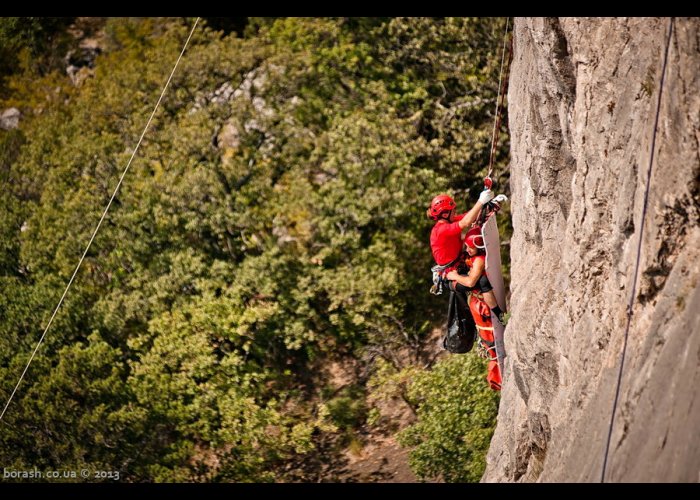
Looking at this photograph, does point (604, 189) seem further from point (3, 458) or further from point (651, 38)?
point (3, 458)

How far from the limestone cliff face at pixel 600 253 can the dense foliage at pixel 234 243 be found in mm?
9275

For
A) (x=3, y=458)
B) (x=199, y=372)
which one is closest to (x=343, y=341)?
(x=199, y=372)

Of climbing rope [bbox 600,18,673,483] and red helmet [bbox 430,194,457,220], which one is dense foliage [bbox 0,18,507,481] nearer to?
red helmet [bbox 430,194,457,220]

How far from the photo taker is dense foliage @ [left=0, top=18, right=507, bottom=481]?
1892 cm

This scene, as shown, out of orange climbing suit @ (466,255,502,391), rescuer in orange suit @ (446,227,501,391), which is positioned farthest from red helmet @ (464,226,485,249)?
orange climbing suit @ (466,255,502,391)

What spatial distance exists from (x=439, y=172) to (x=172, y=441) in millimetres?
9686

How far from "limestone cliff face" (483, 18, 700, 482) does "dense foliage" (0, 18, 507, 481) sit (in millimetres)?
9275

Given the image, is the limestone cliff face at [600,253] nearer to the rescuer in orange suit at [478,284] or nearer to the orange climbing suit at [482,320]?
the rescuer in orange suit at [478,284]

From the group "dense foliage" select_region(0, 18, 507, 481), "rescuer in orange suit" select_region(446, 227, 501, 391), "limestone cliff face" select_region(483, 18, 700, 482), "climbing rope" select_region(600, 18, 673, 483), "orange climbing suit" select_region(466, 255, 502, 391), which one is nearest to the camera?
"limestone cliff face" select_region(483, 18, 700, 482)

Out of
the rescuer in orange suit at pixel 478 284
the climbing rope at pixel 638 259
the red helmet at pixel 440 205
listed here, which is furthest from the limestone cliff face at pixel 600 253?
the red helmet at pixel 440 205

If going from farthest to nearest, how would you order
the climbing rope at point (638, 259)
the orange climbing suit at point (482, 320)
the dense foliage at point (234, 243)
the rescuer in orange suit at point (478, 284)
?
the dense foliage at point (234, 243)
the orange climbing suit at point (482, 320)
the rescuer in orange suit at point (478, 284)
the climbing rope at point (638, 259)

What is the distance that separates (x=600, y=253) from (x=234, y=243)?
15369 millimetres

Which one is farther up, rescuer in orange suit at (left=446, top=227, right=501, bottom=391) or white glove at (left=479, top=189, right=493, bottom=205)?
white glove at (left=479, top=189, right=493, bottom=205)

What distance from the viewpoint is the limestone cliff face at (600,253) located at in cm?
533
